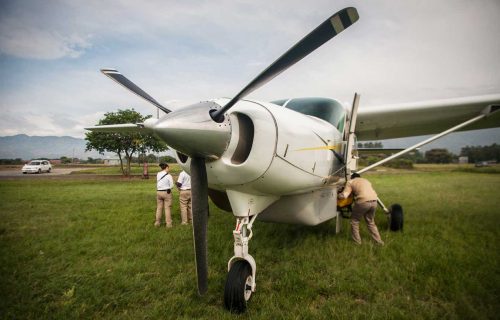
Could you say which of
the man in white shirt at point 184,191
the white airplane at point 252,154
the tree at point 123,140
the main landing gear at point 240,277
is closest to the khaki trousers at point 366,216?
the white airplane at point 252,154

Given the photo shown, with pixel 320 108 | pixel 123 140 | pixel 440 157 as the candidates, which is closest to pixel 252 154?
pixel 320 108

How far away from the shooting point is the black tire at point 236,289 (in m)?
2.75

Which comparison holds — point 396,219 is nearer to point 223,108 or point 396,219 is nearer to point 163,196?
point 223,108

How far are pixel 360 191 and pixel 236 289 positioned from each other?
3.03m

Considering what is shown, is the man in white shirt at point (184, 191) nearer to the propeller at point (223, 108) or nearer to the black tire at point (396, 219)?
the propeller at point (223, 108)

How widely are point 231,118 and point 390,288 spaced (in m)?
2.74

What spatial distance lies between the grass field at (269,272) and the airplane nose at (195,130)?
66.2 inches

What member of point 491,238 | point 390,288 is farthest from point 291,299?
point 491,238

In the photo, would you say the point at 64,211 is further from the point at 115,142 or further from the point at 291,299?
the point at 115,142

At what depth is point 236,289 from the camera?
9.09 feet

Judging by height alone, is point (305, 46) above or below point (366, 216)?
above

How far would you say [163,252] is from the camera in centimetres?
467

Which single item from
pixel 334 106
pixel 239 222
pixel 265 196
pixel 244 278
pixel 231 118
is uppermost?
pixel 334 106

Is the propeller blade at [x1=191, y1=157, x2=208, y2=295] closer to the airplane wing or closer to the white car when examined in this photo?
the airplane wing
